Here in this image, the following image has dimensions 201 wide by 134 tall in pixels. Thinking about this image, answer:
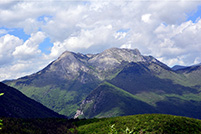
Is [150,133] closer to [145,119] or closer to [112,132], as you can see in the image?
[145,119]

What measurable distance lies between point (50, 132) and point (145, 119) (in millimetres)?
63811

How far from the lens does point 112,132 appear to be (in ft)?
58.3

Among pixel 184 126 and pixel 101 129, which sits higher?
pixel 184 126

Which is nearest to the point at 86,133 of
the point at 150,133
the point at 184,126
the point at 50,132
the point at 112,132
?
the point at 50,132

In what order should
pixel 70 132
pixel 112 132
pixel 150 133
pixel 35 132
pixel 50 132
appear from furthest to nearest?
pixel 70 132 < pixel 50 132 < pixel 35 132 < pixel 150 133 < pixel 112 132

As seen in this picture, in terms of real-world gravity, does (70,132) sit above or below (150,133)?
below

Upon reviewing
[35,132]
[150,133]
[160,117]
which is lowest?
[35,132]

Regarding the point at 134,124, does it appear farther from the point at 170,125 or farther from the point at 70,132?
the point at 70,132

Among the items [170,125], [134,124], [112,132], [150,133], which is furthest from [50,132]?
[112,132]

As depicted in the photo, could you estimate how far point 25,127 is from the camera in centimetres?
12362

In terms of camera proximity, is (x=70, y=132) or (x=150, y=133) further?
(x=70, y=132)

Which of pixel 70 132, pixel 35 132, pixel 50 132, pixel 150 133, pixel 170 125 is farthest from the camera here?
pixel 70 132

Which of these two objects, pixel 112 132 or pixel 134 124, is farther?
pixel 134 124

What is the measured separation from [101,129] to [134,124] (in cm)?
2588
